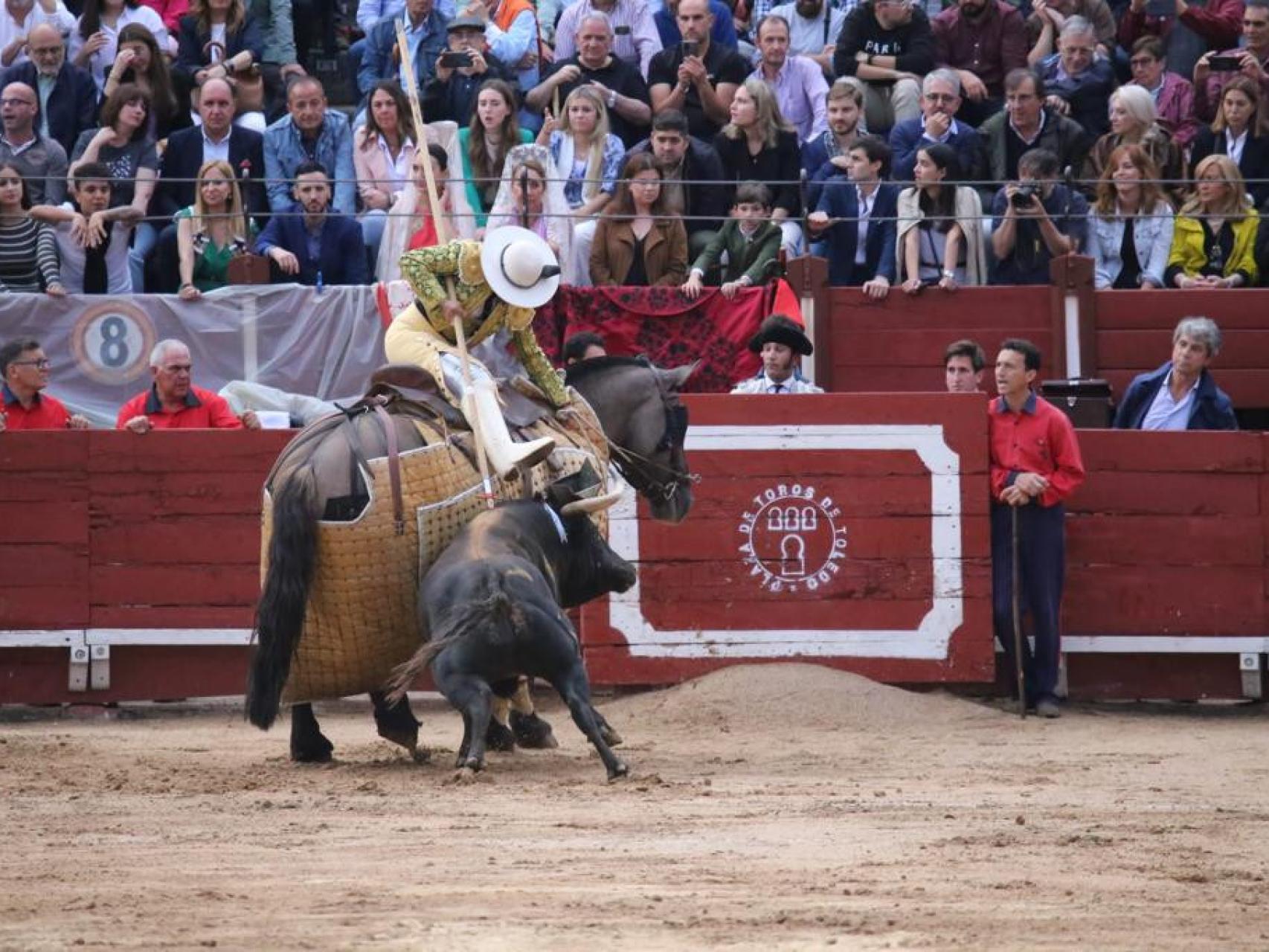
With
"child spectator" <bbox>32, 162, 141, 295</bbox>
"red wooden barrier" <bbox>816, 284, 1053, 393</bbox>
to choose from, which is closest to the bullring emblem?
"red wooden barrier" <bbox>816, 284, 1053, 393</bbox>

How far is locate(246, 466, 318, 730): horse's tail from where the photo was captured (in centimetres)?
838

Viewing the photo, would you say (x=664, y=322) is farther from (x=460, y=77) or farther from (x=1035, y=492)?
(x=1035, y=492)

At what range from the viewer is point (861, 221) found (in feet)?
39.4

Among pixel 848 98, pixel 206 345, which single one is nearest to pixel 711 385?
pixel 848 98

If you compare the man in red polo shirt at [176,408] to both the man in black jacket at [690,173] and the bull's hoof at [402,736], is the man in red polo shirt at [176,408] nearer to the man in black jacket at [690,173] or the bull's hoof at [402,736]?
the man in black jacket at [690,173]

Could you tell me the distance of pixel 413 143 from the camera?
12617 millimetres

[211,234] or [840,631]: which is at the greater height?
[211,234]

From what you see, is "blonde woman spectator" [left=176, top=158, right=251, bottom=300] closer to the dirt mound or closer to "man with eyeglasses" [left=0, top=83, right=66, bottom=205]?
"man with eyeglasses" [left=0, top=83, right=66, bottom=205]

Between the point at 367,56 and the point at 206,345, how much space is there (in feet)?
8.02

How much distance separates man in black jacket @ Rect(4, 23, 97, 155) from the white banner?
149 cm

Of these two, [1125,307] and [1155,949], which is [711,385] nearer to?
[1125,307]

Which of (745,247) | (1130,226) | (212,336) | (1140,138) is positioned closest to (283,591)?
(212,336)

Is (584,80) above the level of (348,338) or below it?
above

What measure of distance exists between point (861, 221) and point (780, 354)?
1.17 metres
